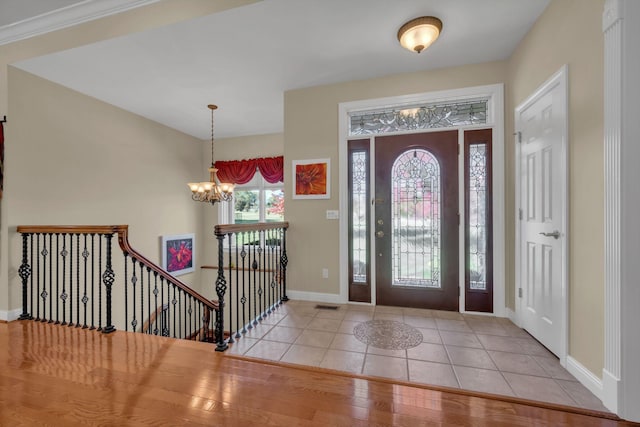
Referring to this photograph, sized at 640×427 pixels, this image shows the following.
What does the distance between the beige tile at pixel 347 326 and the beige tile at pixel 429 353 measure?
1.95 ft

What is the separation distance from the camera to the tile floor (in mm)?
1767

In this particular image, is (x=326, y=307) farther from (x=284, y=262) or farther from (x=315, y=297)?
(x=284, y=262)

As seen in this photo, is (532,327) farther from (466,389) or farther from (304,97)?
(304,97)

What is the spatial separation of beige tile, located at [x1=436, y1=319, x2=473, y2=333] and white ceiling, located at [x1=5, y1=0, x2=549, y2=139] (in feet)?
9.24

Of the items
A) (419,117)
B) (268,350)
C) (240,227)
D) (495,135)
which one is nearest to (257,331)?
(268,350)

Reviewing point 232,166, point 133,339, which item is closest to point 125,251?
point 133,339

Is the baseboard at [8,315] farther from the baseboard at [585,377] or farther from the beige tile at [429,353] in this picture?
the baseboard at [585,377]

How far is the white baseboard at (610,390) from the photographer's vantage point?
1.48 meters

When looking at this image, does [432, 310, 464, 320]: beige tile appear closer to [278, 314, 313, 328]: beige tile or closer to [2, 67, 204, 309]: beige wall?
[278, 314, 313, 328]: beige tile

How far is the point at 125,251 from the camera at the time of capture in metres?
2.54

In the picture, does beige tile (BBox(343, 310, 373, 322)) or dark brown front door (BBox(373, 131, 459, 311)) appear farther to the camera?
dark brown front door (BBox(373, 131, 459, 311))

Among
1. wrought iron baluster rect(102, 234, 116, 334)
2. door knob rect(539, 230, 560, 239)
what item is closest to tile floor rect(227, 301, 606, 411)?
door knob rect(539, 230, 560, 239)

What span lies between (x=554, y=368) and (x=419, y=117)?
269 centimetres

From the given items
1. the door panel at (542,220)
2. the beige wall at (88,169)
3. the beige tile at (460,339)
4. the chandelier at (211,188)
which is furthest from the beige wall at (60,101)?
the beige tile at (460,339)
